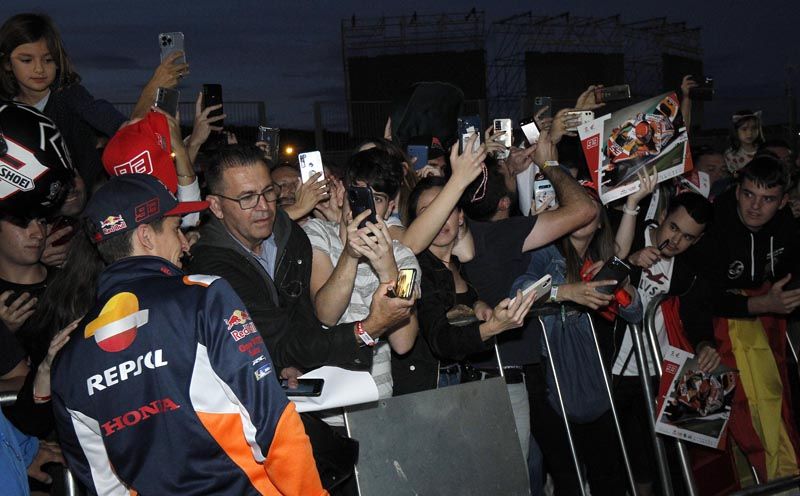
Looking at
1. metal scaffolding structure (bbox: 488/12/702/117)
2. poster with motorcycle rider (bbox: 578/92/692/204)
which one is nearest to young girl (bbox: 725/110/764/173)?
poster with motorcycle rider (bbox: 578/92/692/204)

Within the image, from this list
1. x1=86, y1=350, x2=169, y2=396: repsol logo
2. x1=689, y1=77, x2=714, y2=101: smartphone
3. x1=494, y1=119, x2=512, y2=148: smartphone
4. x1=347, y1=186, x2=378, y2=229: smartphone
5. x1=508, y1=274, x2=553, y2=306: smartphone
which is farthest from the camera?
x1=689, y1=77, x2=714, y2=101: smartphone

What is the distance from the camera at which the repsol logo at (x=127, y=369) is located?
2.60m

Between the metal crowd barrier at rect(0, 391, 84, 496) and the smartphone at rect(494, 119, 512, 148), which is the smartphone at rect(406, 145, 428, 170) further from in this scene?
the metal crowd barrier at rect(0, 391, 84, 496)

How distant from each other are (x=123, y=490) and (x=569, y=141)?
6198 millimetres

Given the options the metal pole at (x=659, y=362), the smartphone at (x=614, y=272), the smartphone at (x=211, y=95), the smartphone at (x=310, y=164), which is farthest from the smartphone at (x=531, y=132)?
the smartphone at (x=211, y=95)

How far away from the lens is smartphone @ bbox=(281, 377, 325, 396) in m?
3.24

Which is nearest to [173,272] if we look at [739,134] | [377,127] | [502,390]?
[502,390]

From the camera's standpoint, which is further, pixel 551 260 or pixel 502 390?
pixel 551 260

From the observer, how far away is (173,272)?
280 centimetres

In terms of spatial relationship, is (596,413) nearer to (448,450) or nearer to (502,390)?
(502,390)

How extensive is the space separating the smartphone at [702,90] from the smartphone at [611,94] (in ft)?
4.32

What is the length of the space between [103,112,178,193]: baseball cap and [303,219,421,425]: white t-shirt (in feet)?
2.62

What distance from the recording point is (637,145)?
520 centimetres

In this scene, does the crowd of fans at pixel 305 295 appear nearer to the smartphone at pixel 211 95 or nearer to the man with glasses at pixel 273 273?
the man with glasses at pixel 273 273
